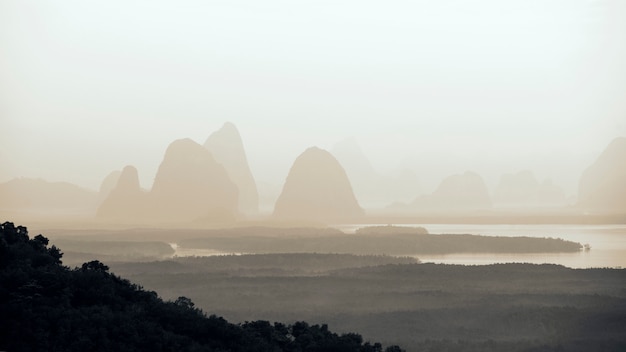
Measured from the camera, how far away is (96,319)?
3106cm

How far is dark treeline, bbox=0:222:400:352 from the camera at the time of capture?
97.1ft

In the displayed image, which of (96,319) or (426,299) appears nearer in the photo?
(96,319)

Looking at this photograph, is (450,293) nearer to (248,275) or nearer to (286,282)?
(286,282)

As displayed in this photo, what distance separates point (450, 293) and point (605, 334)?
30579 millimetres

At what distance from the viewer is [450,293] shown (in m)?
101

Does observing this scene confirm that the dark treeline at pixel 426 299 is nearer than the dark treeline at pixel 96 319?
No

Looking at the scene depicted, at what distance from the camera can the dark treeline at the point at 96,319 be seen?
2959 cm

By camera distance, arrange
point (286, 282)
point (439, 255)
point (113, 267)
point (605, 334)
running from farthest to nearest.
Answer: point (439, 255) < point (113, 267) < point (286, 282) < point (605, 334)

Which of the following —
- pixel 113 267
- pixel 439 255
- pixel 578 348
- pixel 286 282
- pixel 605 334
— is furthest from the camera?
pixel 439 255

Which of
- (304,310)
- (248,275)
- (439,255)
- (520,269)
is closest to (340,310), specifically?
(304,310)

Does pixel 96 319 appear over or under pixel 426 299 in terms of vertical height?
over

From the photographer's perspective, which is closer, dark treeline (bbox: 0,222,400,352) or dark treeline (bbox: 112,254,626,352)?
dark treeline (bbox: 0,222,400,352)

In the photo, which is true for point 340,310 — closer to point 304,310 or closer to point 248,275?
point 304,310

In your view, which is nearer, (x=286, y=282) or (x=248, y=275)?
(x=286, y=282)
